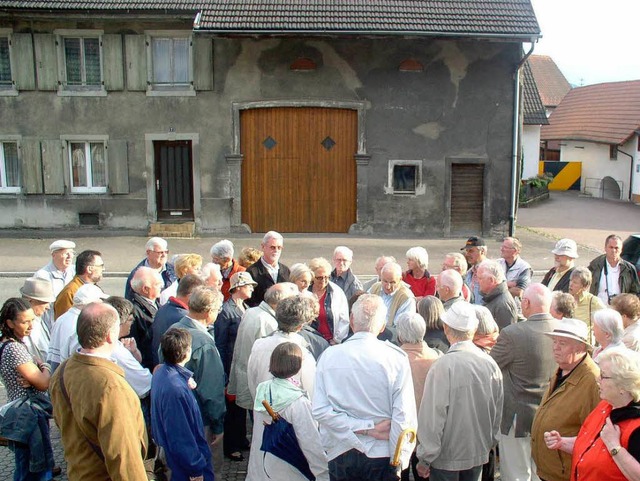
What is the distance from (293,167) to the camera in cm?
1859

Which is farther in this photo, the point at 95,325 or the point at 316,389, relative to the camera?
the point at 316,389

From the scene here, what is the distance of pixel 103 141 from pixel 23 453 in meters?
14.4

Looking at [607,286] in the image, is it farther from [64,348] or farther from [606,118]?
[606,118]

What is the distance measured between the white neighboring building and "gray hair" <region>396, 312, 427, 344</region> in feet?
91.0

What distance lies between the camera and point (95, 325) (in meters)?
4.03

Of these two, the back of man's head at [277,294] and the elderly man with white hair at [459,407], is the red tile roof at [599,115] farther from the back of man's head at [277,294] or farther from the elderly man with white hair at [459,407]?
the elderly man with white hair at [459,407]

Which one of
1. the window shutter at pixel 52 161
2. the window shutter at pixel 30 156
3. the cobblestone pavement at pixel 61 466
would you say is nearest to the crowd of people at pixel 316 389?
the cobblestone pavement at pixel 61 466

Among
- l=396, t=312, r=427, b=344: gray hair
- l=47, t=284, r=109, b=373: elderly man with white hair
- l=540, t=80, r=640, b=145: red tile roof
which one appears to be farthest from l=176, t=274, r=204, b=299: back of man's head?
l=540, t=80, r=640, b=145: red tile roof

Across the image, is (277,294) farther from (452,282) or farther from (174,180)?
(174,180)

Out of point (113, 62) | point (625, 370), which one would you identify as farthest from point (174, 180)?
point (625, 370)

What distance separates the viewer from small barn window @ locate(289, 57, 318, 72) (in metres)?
18.0

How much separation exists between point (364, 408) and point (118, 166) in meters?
15.6

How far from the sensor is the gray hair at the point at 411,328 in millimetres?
5020

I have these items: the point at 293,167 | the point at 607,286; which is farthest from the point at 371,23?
the point at 607,286
